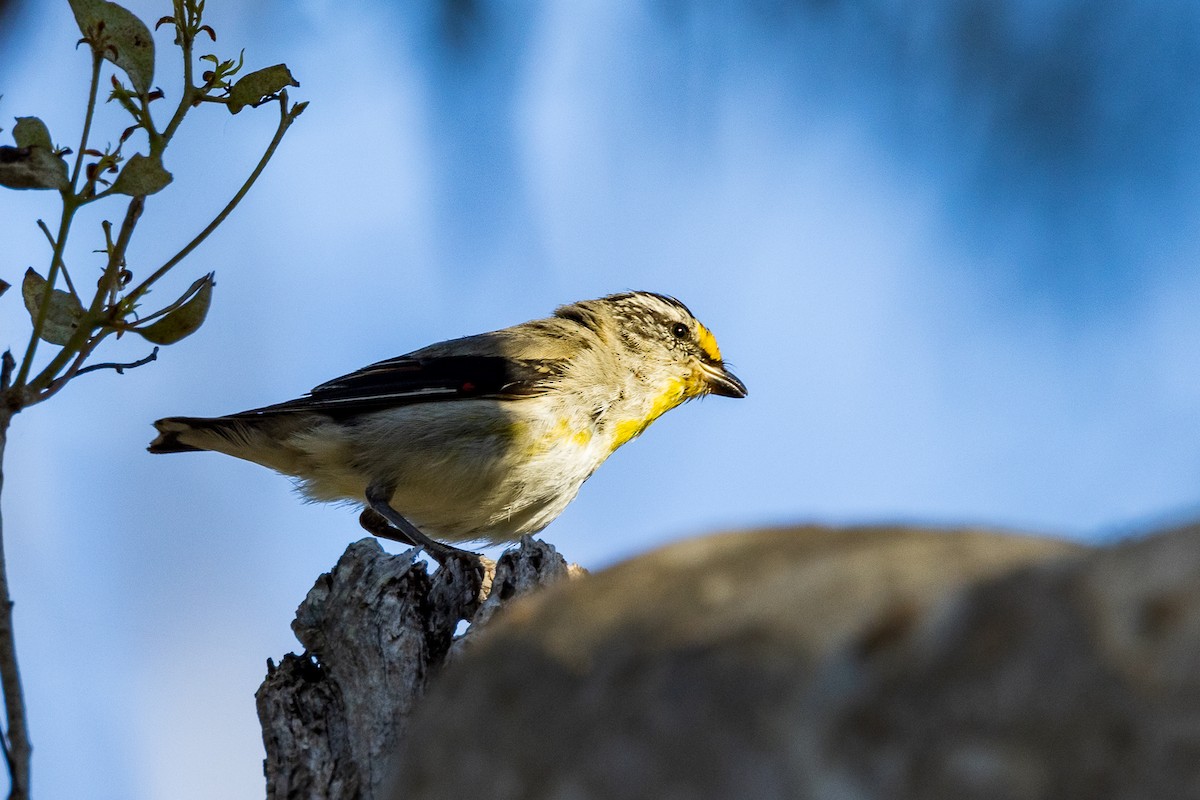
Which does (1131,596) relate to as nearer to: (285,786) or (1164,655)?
(1164,655)

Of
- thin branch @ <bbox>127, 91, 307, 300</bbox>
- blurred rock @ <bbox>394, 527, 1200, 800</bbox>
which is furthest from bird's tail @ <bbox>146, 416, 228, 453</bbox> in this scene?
blurred rock @ <bbox>394, 527, 1200, 800</bbox>

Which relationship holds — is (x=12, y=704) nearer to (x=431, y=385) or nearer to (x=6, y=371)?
(x=6, y=371)

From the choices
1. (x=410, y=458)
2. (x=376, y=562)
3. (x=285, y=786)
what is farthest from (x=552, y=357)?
(x=285, y=786)

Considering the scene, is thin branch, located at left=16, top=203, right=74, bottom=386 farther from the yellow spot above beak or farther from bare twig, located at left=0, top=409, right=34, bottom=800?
the yellow spot above beak

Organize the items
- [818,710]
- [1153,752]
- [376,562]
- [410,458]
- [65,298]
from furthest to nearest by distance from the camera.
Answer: [410,458] → [376,562] → [65,298] → [818,710] → [1153,752]

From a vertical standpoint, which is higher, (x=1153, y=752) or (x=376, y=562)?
(x=376, y=562)

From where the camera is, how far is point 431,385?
7.20 m

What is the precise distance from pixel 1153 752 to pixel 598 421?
18.7 feet

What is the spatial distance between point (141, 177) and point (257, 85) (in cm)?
46

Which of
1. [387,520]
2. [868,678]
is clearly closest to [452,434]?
[387,520]

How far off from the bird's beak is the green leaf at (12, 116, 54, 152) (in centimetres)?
590

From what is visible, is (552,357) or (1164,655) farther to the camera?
(552,357)

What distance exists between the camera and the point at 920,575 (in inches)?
72.4

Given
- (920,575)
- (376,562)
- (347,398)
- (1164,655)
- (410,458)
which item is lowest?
(1164,655)
